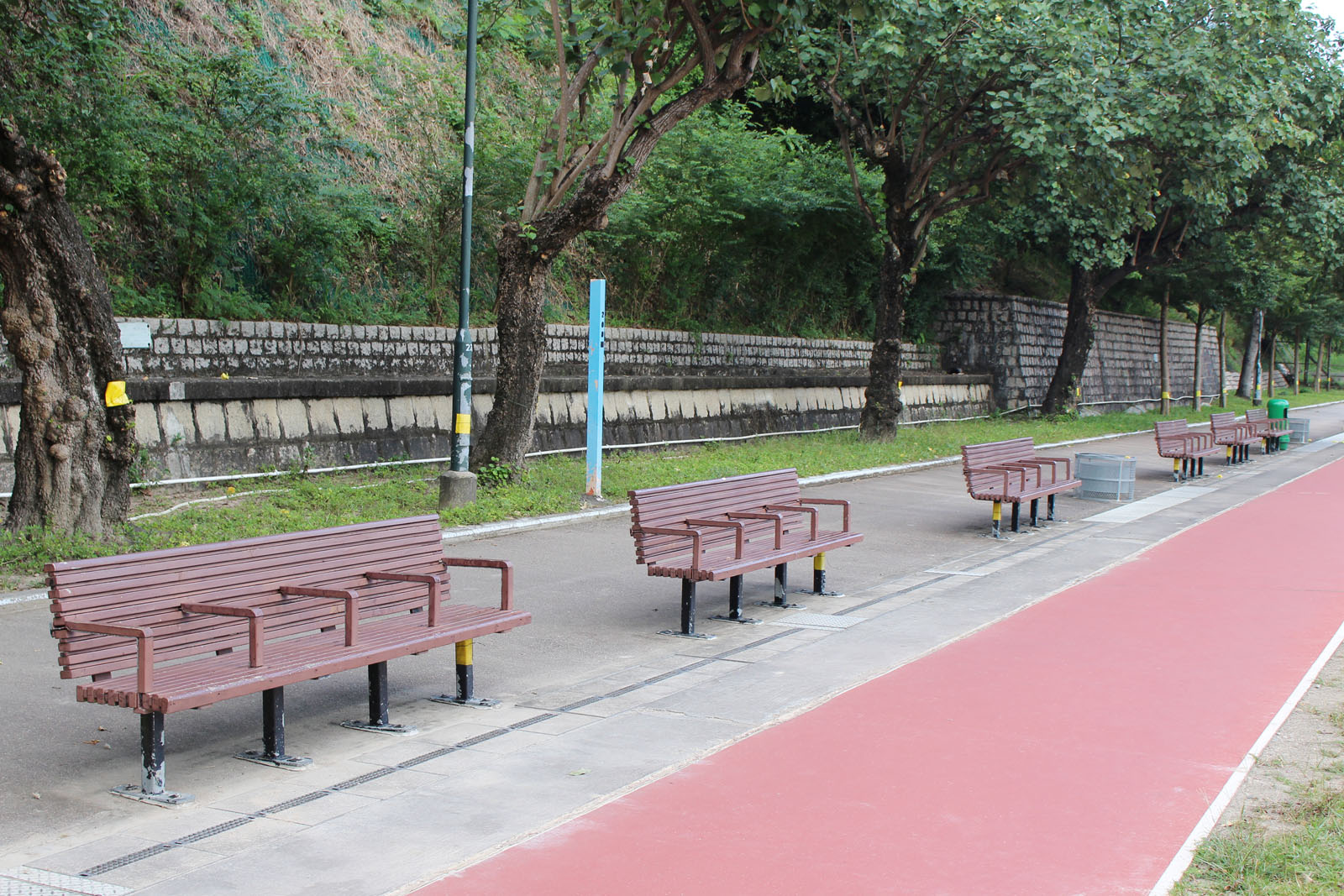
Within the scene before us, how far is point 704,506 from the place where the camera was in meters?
9.63

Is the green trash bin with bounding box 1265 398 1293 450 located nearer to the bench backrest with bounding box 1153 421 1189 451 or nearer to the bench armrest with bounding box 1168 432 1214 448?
the bench armrest with bounding box 1168 432 1214 448

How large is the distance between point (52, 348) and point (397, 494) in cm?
455

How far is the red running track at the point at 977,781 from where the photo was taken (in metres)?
4.35

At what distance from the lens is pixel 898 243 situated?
2338 centimetres

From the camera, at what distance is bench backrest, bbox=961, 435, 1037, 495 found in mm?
13953

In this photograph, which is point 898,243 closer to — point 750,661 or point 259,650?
point 750,661

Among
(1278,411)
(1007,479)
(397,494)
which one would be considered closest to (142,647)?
(397,494)

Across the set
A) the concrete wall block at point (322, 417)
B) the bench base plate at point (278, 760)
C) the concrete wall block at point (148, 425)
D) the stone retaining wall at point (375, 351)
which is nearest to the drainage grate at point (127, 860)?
the bench base plate at point (278, 760)

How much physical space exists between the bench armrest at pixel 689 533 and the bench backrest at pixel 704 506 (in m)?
0.04

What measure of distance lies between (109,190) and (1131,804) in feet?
43.5

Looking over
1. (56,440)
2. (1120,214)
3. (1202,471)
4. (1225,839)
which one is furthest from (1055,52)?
(1225,839)

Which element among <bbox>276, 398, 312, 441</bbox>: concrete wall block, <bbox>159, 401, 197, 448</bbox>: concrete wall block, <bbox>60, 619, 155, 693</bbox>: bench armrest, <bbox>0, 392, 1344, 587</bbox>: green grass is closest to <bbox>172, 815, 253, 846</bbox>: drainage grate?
<bbox>60, 619, 155, 693</bbox>: bench armrest

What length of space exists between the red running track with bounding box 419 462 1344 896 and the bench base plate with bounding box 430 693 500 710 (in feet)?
4.92

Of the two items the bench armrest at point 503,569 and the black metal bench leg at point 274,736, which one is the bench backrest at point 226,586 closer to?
the bench armrest at point 503,569
